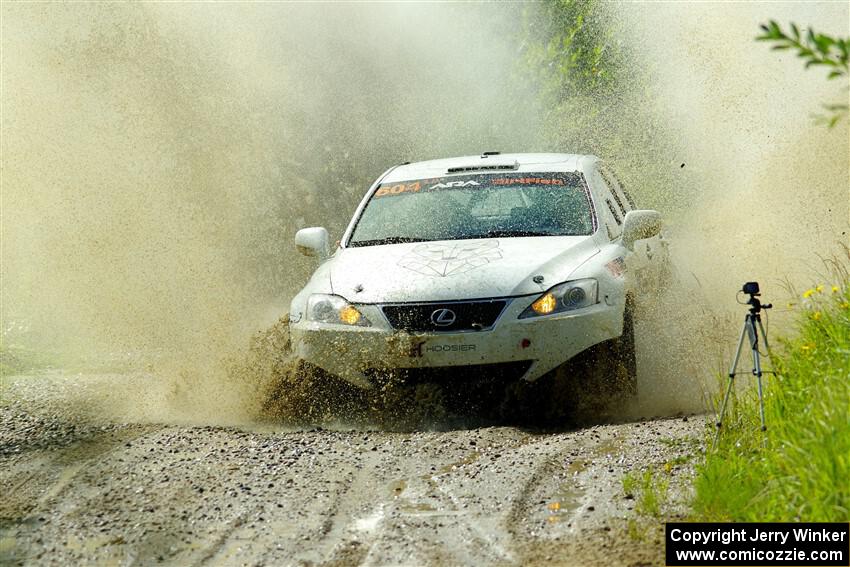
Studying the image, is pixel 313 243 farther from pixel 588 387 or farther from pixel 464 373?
pixel 588 387

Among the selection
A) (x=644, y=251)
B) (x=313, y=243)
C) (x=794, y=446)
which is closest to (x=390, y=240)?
(x=313, y=243)

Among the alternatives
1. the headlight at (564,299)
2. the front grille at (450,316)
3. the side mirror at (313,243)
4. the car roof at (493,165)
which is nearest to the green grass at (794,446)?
the headlight at (564,299)

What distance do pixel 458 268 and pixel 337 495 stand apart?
81.7 inches

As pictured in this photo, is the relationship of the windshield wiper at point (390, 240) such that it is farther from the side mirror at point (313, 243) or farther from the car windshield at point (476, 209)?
the side mirror at point (313, 243)

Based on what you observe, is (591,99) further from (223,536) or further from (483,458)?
(223,536)

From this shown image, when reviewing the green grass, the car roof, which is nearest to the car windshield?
the car roof

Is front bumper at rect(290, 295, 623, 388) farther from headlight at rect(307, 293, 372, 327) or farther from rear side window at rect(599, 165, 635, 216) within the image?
rear side window at rect(599, 165, 635, 216)

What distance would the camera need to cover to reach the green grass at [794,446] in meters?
4.32

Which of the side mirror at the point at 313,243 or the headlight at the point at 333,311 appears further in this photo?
the side mirror at the point at 313,243

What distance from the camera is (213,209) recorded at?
1662cm

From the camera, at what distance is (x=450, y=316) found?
703 centimetres

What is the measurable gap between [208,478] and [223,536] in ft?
3.20

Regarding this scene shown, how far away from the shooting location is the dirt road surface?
187 inches

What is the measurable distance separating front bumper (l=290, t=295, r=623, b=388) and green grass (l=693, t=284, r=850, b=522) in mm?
1197
